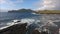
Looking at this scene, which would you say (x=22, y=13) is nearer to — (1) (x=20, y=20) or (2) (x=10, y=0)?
(1) (x=20, y=20)

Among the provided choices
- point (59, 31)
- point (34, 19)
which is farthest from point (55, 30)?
point (34, 19)

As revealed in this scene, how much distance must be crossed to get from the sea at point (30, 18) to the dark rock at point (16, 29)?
0.11 m

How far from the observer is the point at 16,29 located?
3162 mm

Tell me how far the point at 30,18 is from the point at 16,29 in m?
0.43

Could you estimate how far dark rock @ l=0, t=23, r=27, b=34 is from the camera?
10.0 ft

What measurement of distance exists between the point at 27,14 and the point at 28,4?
0.25 metres

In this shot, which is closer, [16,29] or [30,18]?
[16,29]

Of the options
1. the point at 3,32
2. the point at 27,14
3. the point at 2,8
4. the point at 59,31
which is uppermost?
the point at 2,8

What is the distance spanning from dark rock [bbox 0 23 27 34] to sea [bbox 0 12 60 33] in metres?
0.11

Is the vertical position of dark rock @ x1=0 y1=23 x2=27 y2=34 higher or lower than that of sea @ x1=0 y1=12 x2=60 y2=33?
lower

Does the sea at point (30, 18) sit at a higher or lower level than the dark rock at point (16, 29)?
higher

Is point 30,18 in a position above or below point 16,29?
above

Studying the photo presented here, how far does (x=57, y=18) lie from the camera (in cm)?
340

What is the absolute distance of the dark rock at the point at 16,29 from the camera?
3054mm
